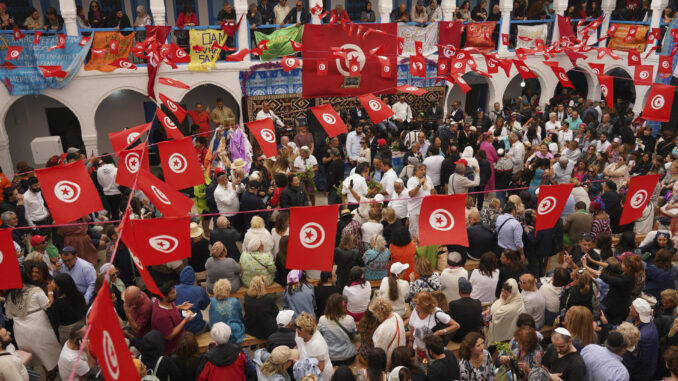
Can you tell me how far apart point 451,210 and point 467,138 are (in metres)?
6.71

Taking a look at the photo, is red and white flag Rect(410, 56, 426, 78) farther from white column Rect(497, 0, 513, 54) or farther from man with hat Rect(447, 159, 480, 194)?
white column Rect(497, 0, 513, 54)

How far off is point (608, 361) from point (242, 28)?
12813 mm

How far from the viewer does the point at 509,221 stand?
8.00m

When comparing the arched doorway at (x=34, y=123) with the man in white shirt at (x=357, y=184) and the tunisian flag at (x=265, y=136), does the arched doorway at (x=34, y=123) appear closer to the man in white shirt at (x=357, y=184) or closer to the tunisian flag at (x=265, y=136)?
the tunisian flag at (x=265, y=136)

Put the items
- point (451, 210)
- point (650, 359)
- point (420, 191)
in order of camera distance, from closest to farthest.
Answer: point (650, 359) → point (451, 210) → point (420, 191)

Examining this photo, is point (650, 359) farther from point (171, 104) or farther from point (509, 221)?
point (171, 104)

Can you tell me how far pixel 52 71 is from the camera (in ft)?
43.9

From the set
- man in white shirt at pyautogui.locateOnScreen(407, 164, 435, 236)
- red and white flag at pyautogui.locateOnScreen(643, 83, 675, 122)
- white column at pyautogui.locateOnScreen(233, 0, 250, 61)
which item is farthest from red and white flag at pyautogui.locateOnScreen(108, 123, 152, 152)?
red and white flag at pyautogui.locateOnScreen(643, 83, 675, 122)

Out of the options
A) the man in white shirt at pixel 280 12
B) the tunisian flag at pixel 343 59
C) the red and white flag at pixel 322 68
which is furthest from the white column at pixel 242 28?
the red and white flag at pixel 322 68

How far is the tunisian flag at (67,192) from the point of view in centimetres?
666

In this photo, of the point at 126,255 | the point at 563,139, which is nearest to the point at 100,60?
the point at 126,255

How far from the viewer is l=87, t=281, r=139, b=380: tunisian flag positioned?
3484mm

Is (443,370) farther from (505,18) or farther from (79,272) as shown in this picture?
(505,18)

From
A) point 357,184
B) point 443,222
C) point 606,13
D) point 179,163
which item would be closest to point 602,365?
point 443,222
